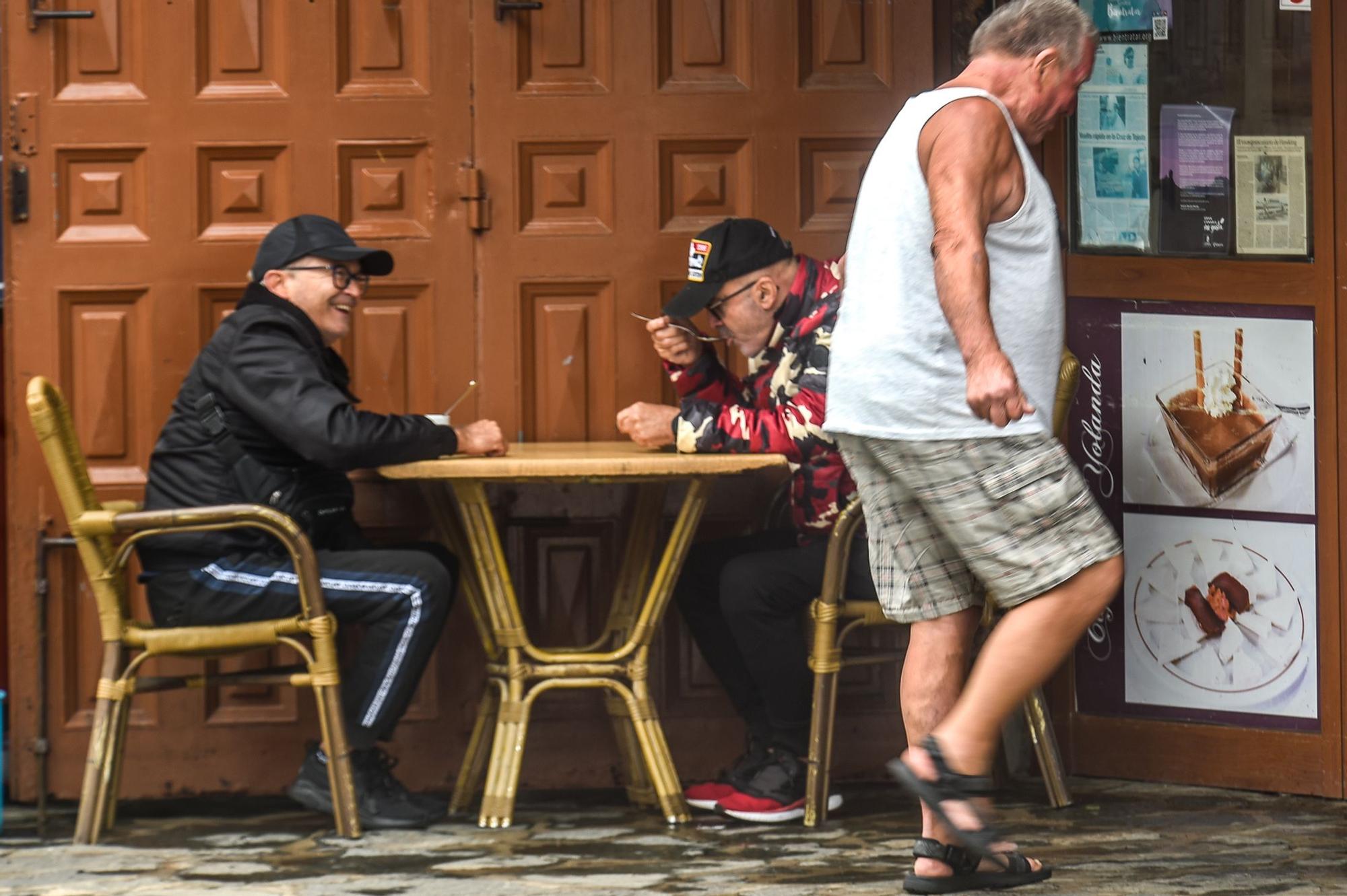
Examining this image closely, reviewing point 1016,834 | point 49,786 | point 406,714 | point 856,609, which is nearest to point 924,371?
point 856,609

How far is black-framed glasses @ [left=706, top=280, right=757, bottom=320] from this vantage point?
15.8ft

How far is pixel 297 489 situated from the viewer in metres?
4.73

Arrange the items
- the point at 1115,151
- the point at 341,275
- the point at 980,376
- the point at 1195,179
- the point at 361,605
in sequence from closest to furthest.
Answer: the point at 980,376
the point at 361,605
the point at 341,275
the point at 1195,179
the point at 1115,151

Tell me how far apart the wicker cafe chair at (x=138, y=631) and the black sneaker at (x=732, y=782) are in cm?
88

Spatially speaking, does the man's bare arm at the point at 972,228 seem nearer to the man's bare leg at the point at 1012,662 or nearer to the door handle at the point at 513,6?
the man's bare leg at the point at 1012,662

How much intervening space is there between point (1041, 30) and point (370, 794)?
8.14 ft

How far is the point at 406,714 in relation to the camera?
5.29 meters

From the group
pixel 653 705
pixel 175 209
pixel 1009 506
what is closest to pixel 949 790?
pixel 1009 506

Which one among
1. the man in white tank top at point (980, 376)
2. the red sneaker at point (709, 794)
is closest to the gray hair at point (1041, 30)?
the man in white tank top at point (980, 376)

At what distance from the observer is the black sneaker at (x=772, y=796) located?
4.77m

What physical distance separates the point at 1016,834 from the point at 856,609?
669 millimetres

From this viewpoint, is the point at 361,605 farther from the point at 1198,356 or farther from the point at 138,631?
the point at 1198,356

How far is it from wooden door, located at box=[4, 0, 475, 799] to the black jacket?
452mm

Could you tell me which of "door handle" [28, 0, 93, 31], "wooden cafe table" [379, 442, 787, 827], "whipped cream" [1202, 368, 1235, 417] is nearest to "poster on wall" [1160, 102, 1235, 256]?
"whipped cream" [1202, 368, 1235, 417]
